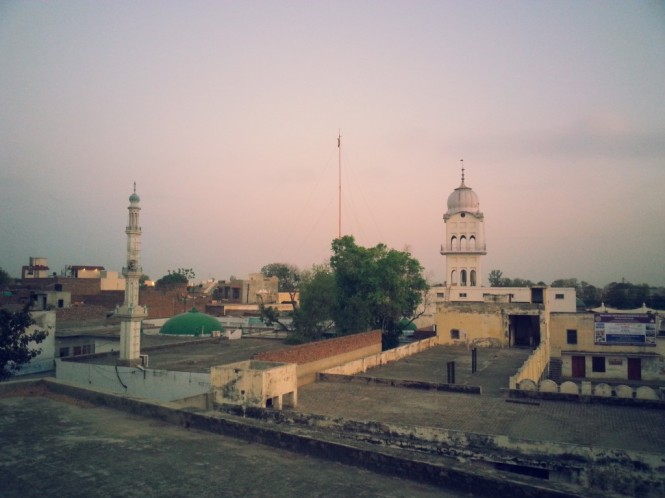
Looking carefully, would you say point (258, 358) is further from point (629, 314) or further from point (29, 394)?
point (629, 314)

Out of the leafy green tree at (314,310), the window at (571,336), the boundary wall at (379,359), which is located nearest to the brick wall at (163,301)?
the leafy green tree at (314,310)

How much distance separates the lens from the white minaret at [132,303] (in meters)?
25.9

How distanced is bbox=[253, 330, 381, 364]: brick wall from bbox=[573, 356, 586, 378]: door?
1615 cm

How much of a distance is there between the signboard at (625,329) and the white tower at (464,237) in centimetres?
1429

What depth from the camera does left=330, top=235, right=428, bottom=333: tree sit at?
33438mm

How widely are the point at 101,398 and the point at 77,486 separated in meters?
5.65

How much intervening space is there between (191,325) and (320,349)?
20.0 meters

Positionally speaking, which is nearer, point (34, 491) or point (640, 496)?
point (34, 491)

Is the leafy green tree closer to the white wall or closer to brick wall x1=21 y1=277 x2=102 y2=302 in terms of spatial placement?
the white wall

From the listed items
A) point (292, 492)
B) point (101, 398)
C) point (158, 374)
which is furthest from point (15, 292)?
point (292, 492)

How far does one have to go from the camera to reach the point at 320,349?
845 inches

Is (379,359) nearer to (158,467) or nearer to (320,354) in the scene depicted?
(320,354)

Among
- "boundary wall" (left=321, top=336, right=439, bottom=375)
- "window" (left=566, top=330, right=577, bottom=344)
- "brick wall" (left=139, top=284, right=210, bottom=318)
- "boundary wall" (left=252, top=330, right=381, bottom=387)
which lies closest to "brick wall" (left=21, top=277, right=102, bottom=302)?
"brick wall" (left=139, top=284, right=210, bottom=318)

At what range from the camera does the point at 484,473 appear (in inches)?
286
